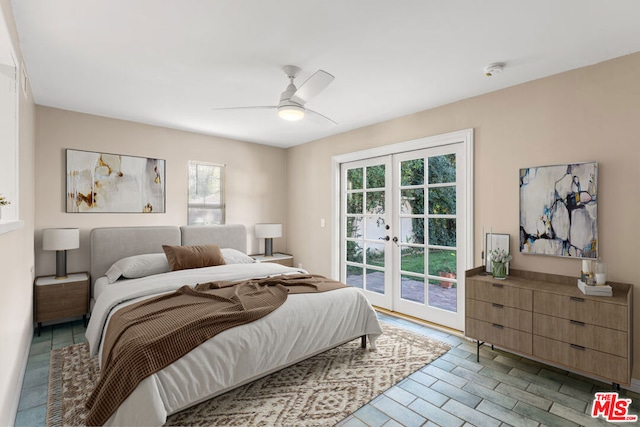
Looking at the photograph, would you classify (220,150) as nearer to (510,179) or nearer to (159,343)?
(159,343)

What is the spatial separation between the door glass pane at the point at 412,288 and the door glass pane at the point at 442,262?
0.23m

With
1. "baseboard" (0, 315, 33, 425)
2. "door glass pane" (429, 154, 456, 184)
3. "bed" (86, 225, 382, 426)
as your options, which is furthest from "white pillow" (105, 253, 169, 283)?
"door glass pane" (429, 154, 456, 184)

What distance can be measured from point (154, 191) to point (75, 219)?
0.93m

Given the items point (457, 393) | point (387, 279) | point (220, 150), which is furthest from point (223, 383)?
point (220, 150)

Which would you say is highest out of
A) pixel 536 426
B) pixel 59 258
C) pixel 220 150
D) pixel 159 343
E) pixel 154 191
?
pixel 220 150

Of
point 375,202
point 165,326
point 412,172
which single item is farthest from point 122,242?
point 412,172

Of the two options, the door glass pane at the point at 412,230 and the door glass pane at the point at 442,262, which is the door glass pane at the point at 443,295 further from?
the door glass pane at the point at 412,230

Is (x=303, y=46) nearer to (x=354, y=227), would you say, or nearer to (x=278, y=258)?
(x=354, y=227)

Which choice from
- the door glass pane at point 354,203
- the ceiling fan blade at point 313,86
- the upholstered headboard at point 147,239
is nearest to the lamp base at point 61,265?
the upholstered headboard at point 147,239

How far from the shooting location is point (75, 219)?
3.78 meters

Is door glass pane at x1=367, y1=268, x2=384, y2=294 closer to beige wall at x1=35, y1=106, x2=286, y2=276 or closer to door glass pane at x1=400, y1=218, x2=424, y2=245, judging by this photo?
door glass pane at x1=400, y1=218, x2=424, y2=245

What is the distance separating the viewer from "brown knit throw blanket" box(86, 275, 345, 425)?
169 cm

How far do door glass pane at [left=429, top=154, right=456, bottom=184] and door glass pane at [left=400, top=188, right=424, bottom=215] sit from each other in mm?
219

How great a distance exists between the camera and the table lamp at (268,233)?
5.07 meters
